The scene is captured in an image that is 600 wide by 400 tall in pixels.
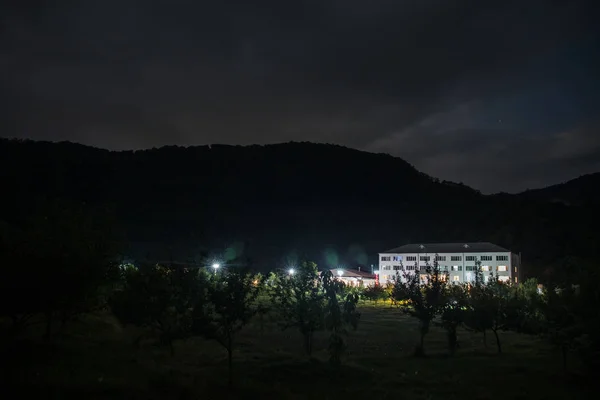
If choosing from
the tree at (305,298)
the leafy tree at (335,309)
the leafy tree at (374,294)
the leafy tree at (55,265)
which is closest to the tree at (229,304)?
the tree at (305,298)

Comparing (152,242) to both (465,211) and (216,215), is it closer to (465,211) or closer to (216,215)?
(216,215)

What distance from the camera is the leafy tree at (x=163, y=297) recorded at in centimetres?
2844

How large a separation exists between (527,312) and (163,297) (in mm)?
29589

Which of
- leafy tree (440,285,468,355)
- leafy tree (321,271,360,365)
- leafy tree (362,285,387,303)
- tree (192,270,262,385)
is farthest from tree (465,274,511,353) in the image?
leafy tree (362,285,387,303)

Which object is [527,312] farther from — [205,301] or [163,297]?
[163,297]

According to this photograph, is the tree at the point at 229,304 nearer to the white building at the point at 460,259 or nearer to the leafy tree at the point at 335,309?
the leafy tree at the point at 335,309

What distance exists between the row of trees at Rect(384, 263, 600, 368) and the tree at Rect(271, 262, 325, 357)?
8626 millimetres

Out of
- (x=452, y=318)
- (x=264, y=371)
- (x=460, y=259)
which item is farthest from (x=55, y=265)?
(x=460, y=259)

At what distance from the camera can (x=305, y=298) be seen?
100 feet

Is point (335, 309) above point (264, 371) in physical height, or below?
above

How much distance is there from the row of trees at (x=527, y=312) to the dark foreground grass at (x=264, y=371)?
5.77 ft

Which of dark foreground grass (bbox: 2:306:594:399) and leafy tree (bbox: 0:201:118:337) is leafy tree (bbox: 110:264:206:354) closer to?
dark foreground grass (bbox: 2:306:594:399)

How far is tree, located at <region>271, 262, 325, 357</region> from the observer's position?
3030 cm

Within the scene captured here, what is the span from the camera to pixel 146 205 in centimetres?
18812
